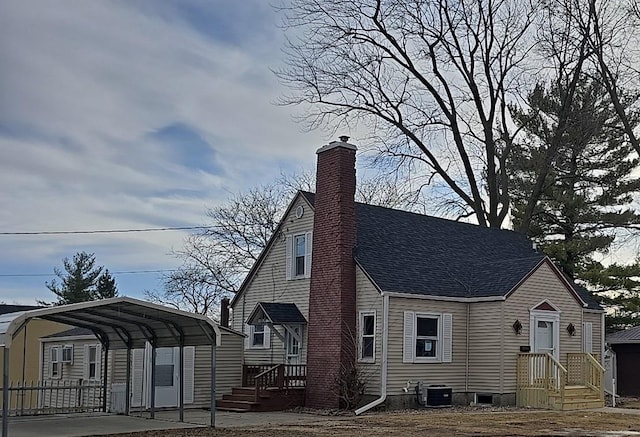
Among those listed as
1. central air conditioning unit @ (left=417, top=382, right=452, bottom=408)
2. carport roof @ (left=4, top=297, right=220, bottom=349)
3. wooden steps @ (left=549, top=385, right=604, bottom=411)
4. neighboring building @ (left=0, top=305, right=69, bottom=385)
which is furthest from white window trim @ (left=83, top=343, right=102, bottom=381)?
wooden steps @ (left=549, top=385, right=604, bottom=411)

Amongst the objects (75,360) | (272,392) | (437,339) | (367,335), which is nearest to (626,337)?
(437,339)

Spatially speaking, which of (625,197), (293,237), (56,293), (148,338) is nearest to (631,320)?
(625,197)

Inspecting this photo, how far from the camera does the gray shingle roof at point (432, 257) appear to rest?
24.0 metres

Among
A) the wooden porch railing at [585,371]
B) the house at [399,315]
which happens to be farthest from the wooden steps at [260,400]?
the wooden porch railing at [585,371]

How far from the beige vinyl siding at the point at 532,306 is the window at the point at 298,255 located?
6.13 metres

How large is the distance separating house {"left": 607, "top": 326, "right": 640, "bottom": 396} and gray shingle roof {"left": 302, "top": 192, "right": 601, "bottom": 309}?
2.18 metres

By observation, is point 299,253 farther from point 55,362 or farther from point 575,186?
point 575,186

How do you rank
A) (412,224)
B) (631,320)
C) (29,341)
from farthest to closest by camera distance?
(631,320) < (29,341) < (412,224)

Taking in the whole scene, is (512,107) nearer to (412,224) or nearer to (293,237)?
(412,224)

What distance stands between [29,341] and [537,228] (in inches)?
929

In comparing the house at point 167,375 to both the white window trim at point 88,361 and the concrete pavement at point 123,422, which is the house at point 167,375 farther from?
the concrete pavement at point 123,422

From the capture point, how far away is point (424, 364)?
23609 mm

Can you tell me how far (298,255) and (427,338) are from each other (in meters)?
5.14

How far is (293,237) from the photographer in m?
26.8
